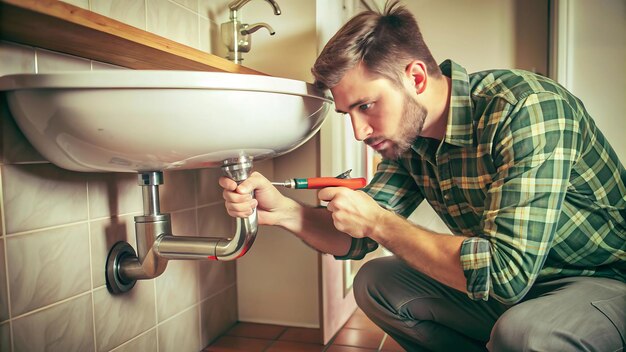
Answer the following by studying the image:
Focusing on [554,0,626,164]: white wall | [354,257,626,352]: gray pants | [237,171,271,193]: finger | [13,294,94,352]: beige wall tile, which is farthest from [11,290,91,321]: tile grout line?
[554,0,626,164]: white wall

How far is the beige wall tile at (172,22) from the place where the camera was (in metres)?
1.10

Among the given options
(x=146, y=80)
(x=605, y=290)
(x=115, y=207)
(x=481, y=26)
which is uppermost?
(x=481, y=26)

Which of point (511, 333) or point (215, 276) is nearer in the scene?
point (511, 333)

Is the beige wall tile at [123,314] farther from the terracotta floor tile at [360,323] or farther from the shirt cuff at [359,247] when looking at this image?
the terracotta floor tile at [360,323]

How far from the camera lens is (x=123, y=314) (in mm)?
1022

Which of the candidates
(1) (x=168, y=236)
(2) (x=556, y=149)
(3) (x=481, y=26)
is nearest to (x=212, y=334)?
(1) (x=168, y=236)

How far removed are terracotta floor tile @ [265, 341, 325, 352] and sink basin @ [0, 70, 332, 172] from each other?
0.70m

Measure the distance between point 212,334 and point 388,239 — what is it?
0.75 m

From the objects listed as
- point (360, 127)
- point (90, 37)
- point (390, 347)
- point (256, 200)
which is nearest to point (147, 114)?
point (90, 37)

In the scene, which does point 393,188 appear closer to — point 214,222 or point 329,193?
point 329,193

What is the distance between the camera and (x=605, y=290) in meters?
0.81

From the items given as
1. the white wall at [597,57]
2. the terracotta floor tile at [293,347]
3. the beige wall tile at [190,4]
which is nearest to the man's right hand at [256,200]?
the terracotta floor tile at [293,347]

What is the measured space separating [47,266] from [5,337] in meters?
0.13

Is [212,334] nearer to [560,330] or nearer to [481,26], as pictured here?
[560,330]
